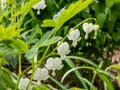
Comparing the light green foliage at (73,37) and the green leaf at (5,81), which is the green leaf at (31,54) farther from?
the green leaf at (5,81)

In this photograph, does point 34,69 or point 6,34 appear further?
point 34,69

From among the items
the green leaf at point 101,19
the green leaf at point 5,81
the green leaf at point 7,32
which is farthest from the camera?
the green leaf at point 101,19

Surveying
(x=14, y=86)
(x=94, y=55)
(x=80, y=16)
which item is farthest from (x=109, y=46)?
(x=14, y=86)

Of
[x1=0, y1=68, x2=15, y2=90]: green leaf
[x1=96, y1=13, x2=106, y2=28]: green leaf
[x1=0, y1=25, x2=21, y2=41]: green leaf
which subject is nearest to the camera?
[x1=0, y1=25, x2=21, y2=41]: green leaf

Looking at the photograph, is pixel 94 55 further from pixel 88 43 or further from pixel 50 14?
pixel 50 14

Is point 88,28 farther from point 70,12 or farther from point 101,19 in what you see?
point 101,19

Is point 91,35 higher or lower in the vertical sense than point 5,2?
lower

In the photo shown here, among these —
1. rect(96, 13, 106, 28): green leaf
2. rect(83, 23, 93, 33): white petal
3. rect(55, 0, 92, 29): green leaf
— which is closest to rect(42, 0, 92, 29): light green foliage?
rect(55, 0, 92, 29): green leaf

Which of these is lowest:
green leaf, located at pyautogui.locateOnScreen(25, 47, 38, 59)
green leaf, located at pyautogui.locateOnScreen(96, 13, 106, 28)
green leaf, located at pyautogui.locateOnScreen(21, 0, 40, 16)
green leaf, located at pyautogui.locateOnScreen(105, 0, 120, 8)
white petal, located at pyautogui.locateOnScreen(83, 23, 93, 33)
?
green leaf, located at pyautogui.locateOnScreen(96, 13, 106, 28)

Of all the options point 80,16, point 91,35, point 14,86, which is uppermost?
point 14,86

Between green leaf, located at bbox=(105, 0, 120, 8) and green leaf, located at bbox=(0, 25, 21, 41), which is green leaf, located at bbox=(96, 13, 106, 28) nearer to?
green leaf, located at bbox=(105, 0, 120, 8)

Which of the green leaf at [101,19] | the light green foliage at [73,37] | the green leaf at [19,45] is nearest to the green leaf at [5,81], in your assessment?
the light green foliage at [73,37]
